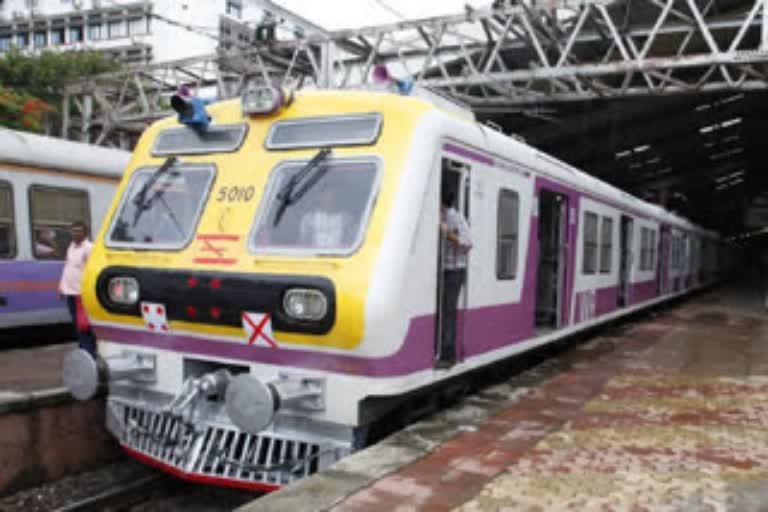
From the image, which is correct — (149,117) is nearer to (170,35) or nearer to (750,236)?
(170,35)

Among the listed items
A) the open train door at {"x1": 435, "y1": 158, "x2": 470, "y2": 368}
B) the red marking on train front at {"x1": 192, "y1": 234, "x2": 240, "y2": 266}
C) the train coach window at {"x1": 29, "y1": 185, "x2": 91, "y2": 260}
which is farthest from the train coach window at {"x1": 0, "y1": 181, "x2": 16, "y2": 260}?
the open train door at {"x1": 435, "y1": 158, "x2": 470, "y2": 368}

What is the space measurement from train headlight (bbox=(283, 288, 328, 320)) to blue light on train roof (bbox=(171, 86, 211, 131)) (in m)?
1.72

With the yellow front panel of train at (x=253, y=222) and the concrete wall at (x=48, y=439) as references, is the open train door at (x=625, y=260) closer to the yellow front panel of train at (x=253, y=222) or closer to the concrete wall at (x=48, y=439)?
the yellow front panel of train at (x=253, y=222)

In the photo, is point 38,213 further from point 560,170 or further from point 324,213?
point 560,170

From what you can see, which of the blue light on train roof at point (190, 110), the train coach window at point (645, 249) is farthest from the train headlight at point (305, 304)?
the train coach window at point (645, 249)

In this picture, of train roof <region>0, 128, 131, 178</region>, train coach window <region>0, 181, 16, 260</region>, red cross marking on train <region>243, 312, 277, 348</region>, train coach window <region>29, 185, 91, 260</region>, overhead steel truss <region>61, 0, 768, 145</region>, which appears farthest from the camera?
overhead steel truss <region>61, 0, 768, 145</region>

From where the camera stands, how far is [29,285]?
8578mm

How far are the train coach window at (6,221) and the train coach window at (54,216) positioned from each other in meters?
0.25

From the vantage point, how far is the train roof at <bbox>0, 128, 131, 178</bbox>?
845 cm

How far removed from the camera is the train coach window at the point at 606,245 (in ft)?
32.6

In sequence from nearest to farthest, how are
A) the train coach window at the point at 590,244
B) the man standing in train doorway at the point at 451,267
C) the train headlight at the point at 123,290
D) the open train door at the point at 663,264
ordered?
the train headlight at the point at 123,290
the man standing in train doorway at the point at 451,267
the train coach window at the point at 590,244
the open train door at the point at 663,264

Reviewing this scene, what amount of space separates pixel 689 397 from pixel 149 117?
14958 mm

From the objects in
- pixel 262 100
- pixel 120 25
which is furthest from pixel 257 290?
pixel 120 25

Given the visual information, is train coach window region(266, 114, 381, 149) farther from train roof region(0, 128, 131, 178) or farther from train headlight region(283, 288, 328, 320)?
train roof region(0, 128, 131, 178)
